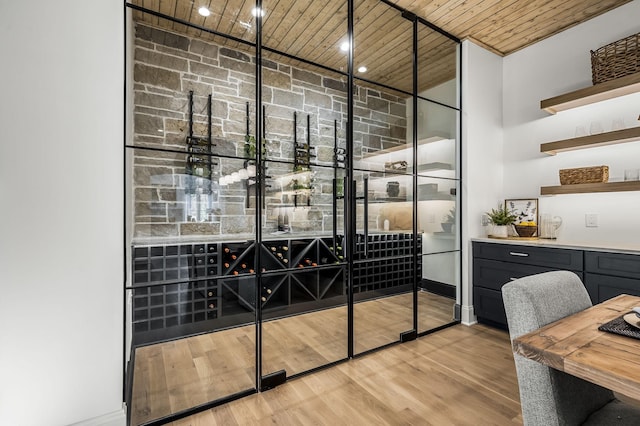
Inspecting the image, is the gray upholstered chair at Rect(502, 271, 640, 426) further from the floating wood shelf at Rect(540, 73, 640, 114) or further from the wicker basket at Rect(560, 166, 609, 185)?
the floating wood shelf at Rect(540, 73, 640, 114)

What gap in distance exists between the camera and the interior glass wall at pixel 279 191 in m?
1.98

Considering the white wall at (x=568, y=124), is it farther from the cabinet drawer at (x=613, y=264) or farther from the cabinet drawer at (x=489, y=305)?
the cabinet drawer at (x=489, y=305)

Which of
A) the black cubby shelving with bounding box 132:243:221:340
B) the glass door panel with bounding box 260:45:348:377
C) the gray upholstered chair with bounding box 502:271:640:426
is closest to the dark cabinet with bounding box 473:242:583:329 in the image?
the glass door panel with bounding box 260:45:348:377

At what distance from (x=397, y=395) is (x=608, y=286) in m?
1.83

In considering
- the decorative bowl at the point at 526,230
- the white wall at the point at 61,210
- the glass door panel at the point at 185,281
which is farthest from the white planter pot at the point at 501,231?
the white wall at the point at 61,210

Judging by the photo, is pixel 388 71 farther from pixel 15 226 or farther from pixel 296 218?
pixel 15 226

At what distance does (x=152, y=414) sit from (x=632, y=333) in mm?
2280

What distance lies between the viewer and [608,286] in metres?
2.32

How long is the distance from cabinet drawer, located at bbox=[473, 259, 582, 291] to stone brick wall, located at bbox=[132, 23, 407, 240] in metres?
1.74

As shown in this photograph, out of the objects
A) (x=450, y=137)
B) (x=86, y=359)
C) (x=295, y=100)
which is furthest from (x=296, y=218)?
(x=450, y=137)

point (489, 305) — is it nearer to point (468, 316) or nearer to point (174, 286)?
point (468, 316)

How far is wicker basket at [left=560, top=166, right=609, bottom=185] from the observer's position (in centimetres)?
264

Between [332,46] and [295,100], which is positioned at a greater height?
[332,46]

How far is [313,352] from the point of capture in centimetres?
252
